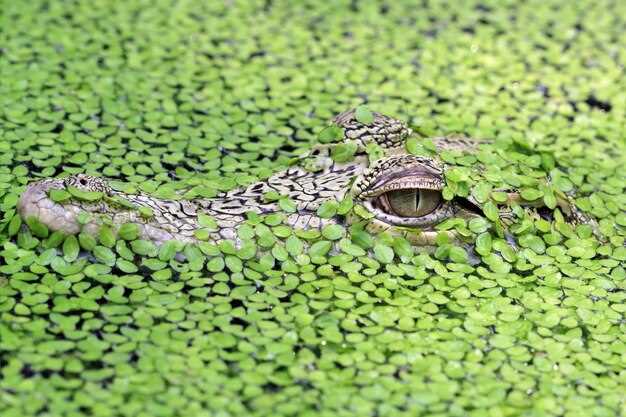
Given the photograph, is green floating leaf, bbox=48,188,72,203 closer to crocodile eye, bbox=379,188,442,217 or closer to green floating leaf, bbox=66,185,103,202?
green floating leaf, bbox=66,185,103,202

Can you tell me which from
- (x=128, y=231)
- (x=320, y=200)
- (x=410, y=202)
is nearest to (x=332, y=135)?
(x=320, y=200)

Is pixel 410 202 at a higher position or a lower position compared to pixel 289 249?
higher

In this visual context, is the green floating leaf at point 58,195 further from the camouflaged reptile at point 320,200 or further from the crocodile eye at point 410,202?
the crocodile eye at point 410,202

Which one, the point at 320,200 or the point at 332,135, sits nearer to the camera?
the point at 320,200

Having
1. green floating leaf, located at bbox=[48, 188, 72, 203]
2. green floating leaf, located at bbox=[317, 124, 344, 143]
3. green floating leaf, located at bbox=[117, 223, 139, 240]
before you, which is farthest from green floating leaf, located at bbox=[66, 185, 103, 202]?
green floating leaf, located at bbox=[317, 124, 344, 143]

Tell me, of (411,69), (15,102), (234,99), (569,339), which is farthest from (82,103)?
(569,339)

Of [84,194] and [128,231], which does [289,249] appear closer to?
[128,231]

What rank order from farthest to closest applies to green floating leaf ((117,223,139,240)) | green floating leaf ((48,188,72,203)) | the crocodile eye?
1. the crocodile eye
2. green floating leaf ((117,223,139,240))
3. green floating leaf ((48,188,72,203))

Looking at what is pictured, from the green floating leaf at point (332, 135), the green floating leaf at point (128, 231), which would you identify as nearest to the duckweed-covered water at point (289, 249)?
the green floating leaf at point (128, 231)
